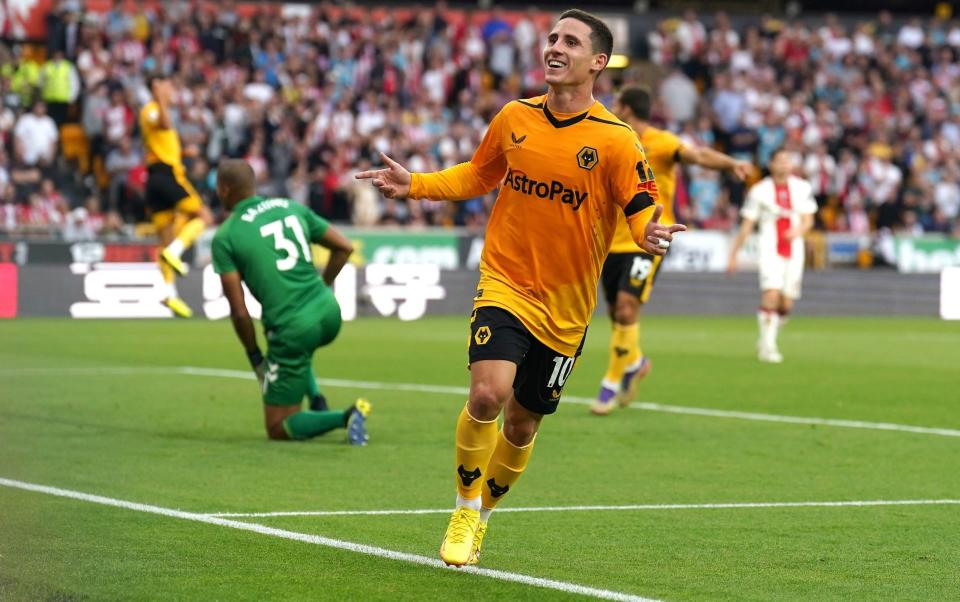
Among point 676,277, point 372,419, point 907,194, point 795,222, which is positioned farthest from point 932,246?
point 372,419

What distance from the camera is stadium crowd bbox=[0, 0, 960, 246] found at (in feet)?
93.9

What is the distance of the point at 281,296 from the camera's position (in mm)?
11266

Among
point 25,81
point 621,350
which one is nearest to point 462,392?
point 621,350

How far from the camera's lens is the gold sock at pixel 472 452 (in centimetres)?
708

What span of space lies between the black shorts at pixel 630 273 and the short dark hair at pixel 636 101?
3.72 ft

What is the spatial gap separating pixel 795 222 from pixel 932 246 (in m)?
13.3

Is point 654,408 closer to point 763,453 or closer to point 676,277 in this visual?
point 763,453

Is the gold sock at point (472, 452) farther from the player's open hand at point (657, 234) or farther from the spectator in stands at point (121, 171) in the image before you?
the spectator in stands at point (121, 171)

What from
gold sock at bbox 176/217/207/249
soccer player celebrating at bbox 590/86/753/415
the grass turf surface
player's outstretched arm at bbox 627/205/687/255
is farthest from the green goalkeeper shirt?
gold sock at bbox 176/217/207/249

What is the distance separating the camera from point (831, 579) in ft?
22.1

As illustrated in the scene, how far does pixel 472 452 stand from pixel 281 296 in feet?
14.5

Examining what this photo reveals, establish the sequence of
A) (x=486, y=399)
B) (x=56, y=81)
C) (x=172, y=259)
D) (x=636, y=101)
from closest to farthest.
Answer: (x=486, y=399)
(x=636, y=101)
(x=172, y=259)
(x=56, y=81)

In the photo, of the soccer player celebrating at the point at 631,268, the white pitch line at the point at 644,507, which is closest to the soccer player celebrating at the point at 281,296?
the white pitch line at the point at 644,507

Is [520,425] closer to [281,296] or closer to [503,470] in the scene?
[503,470]
